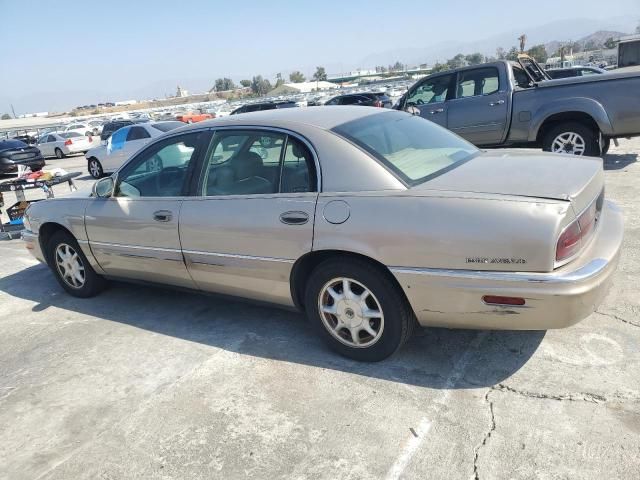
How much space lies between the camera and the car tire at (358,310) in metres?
3.03

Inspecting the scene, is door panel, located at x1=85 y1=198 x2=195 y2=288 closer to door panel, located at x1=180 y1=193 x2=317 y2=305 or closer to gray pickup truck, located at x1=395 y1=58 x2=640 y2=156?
door panel, located at x1=180 y1=193 x2=317 y2=305

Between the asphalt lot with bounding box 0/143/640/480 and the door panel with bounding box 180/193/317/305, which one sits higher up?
the door panel with bounding box 180/193/317/305

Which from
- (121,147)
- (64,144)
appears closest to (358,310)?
(121,147)

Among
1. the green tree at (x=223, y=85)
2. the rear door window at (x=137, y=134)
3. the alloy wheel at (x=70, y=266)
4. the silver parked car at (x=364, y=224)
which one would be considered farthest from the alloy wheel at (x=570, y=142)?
the green tree at (x=223, y=85)

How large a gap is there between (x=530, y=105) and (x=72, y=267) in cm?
681

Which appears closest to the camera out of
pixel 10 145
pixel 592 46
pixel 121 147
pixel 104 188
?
pixel 104 188

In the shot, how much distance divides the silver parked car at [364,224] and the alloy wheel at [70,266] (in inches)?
24.8

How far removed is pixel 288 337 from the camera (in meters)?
3.78

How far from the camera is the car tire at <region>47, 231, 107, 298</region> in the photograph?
4848 millimetres

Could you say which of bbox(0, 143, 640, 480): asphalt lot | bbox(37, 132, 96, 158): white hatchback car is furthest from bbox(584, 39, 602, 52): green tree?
bbox(0, 143, 640, 480): asphalt lot

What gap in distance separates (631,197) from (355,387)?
505 cm

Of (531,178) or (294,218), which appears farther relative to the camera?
(294,218)

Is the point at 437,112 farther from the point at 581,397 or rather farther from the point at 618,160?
the point at 581,397

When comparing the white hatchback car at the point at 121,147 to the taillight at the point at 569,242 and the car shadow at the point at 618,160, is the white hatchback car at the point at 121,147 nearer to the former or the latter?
the car shadow at the point at 618,160
